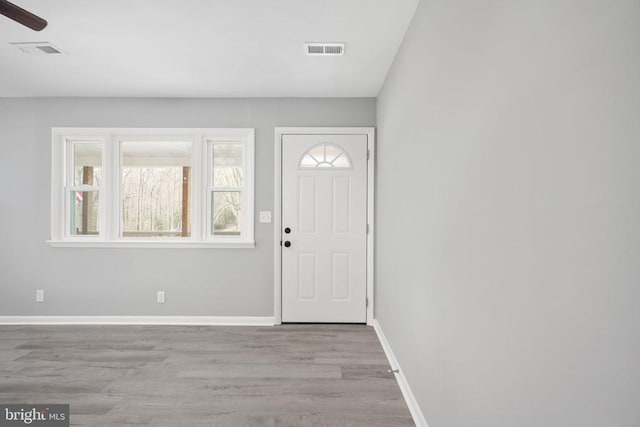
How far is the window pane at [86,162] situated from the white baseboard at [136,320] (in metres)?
1.55

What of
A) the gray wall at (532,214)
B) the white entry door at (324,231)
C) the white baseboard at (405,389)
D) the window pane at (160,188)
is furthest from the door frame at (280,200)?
the gray wall at (532,214)

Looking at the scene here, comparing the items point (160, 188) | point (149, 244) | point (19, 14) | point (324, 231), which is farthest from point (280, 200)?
point (19, 14)

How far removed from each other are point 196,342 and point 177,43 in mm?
2670

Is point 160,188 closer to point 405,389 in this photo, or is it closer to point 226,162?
point 226,162

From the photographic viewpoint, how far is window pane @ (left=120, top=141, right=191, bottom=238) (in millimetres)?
4129

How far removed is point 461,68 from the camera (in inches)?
58.8

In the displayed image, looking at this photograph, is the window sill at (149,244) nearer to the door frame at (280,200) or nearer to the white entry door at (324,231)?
the door frame at (280,200)

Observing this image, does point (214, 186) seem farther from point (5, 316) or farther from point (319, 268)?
point (5, 316)

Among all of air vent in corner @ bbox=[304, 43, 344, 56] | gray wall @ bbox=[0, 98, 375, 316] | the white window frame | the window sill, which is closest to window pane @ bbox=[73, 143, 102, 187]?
the white window frame

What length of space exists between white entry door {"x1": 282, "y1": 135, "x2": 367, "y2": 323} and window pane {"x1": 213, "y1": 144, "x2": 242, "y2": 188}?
57 cm

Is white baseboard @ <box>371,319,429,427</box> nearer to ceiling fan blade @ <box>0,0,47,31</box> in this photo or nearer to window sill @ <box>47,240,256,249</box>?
window sill @ <box>47,240,256,249</box>

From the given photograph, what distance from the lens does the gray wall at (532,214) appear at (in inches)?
26.5

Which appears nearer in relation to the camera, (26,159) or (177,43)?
(177,43)

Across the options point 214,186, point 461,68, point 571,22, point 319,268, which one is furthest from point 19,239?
point 571,22
